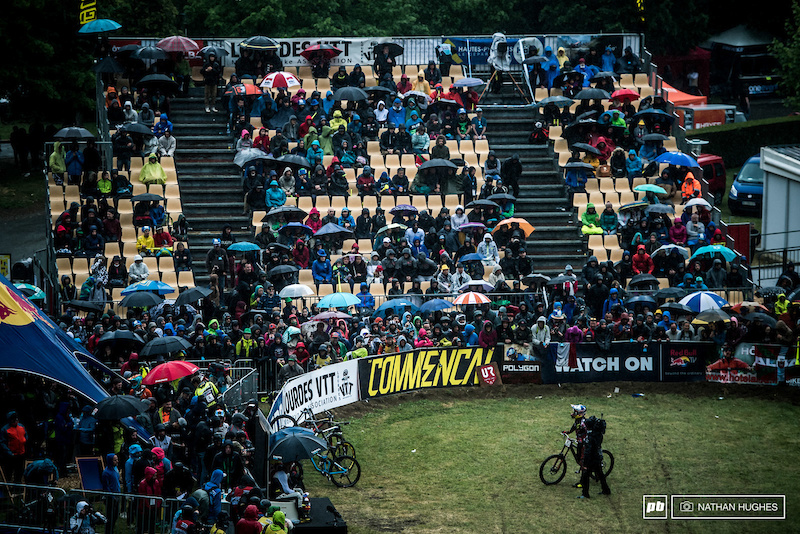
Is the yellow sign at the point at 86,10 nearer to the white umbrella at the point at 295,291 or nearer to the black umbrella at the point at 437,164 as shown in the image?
the black umbrella at the point at 437,164

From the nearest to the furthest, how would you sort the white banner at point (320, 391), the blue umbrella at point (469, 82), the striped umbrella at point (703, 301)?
the white banner at point (320, 391), the striped umbrella at point (703, 301), the blue umbrella at point (469, 82)

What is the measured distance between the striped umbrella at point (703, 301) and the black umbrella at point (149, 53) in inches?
723

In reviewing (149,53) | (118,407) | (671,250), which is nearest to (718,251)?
(671,250)

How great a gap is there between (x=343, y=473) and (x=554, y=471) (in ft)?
13.7

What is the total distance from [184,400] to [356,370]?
215 inches

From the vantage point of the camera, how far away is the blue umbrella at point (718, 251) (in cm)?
3015

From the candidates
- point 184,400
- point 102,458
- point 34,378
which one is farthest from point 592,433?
point 34,378

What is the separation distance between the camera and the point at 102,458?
796 inches

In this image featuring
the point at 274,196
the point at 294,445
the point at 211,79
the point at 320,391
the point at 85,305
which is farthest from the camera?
the point at 211,79

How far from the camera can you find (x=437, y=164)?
32.8 metres

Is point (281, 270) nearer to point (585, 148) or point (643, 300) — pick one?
point (643, 300)

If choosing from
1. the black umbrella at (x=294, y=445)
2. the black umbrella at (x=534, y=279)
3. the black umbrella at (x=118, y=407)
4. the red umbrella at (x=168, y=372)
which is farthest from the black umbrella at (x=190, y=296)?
the black umbrella at (x=534, y=279)

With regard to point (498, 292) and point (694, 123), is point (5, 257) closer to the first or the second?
point (498, 292)

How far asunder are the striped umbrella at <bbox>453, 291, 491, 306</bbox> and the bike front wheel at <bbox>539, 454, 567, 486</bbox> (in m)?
6.74
